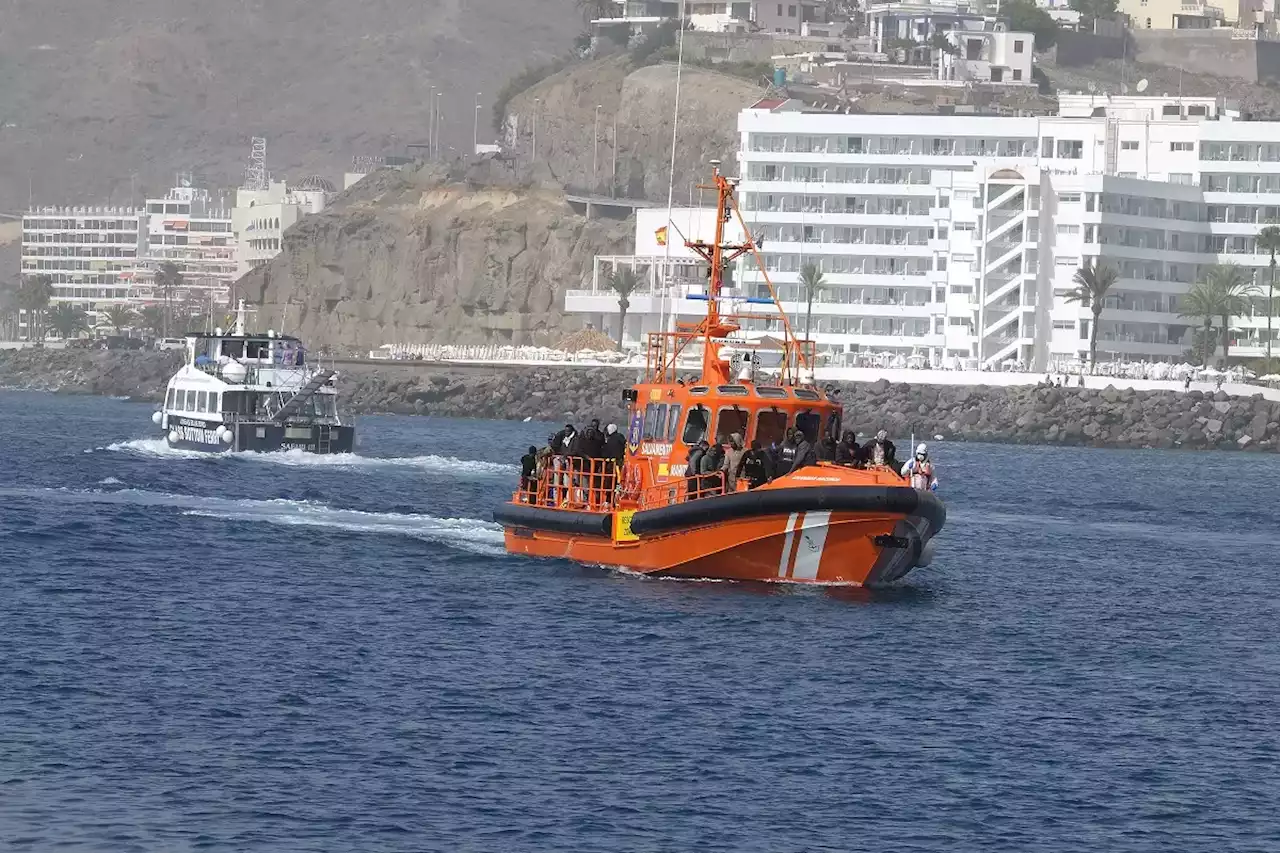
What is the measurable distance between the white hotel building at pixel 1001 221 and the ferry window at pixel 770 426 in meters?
103

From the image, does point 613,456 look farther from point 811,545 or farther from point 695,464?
point 811,545

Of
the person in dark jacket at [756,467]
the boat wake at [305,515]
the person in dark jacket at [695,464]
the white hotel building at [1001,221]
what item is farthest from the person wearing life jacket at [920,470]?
the white hotel building at [1001,221]

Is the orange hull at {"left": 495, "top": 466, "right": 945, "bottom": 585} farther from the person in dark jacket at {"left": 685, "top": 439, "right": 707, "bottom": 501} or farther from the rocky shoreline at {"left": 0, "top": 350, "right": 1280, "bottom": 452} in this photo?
the rocky shoreline at {"left": 0, "top": 350, "right": 1280, "bottom": 452}

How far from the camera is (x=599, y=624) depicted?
39906 mm

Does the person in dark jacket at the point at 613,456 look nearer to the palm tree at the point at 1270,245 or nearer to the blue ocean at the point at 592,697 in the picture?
the blue ocean at the point at 592,697

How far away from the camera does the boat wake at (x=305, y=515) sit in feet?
179

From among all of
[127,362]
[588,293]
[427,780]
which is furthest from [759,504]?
[127,362]

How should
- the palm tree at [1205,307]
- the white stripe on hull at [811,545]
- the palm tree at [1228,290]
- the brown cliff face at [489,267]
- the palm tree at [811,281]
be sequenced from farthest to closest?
the brown cliff face at [489,267] < the palm tree at [811,281] < the palm tree at [1228,290] < the palm tree at [1205,307] < the white stripe on hull at [811,545]

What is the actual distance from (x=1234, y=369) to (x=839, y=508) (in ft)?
374

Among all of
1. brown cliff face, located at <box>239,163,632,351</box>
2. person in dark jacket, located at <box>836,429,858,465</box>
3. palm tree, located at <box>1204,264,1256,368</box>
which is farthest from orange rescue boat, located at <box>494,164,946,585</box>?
brown cliff face, located at <box>239,163,632,351</box>

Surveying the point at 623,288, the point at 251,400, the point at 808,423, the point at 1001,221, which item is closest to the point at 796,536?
the point at 808,423

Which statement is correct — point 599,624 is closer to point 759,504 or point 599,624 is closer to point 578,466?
point 759,504

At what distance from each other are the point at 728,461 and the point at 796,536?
1816 millimetres

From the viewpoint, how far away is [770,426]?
44312 mm
